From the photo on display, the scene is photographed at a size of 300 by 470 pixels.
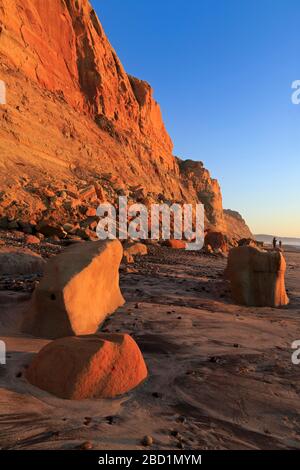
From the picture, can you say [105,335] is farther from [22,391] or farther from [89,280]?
[89,280]

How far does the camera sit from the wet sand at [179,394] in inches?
99.4

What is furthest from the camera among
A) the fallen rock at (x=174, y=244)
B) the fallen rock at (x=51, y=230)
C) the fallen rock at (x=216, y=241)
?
the fallen rock at (x=216, y=241)

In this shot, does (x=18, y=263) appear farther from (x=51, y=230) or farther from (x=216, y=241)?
(x=216, y=241)

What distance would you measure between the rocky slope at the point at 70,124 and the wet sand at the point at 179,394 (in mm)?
10736

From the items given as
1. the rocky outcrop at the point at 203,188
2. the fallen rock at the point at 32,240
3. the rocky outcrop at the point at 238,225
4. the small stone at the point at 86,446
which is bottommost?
the small stone at the point at 86,446

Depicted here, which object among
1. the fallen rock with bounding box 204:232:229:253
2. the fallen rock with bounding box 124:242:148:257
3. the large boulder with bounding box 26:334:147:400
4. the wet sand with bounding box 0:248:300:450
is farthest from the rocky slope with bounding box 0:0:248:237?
the large boulder with bounding box 26:334:147:400

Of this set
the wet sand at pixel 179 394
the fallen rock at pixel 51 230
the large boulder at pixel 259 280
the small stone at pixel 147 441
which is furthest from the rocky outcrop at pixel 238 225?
the small stone at pixel 147 441

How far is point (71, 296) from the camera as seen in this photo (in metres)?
4.53

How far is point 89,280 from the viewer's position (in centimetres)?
497

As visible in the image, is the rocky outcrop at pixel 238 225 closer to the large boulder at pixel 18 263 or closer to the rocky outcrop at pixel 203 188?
the rocky outcrop at pixel 203 188

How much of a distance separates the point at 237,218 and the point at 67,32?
52.2 metres

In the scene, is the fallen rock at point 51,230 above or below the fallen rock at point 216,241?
above

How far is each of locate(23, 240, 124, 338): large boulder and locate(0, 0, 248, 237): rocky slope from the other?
1001 centimetres

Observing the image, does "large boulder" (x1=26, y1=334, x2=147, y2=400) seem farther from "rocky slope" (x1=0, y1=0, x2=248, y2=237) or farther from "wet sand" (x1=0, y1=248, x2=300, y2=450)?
"rocky slope" (x1=0, y1=0, x2=248, y2=237)
